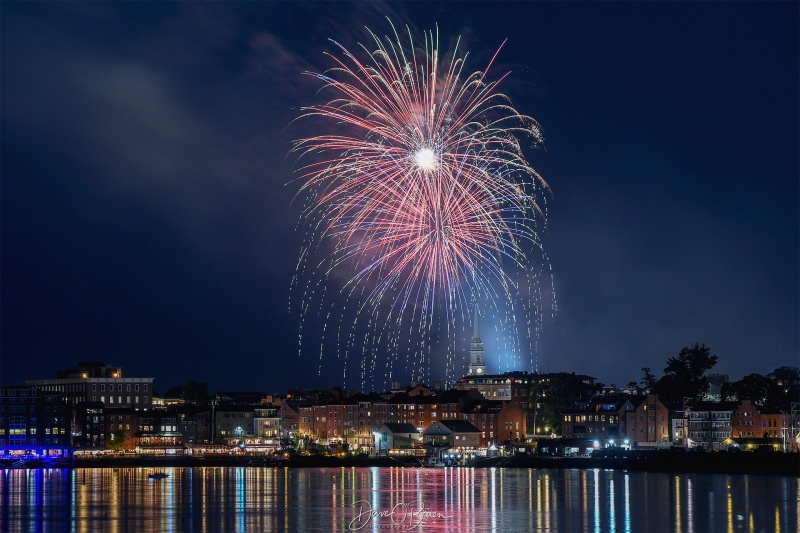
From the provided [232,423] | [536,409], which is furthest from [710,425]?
[232,423]

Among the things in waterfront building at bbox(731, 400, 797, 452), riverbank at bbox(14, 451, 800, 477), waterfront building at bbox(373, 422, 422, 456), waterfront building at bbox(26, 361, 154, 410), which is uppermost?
waterfront building at bbox(26, 361, 154, 410)

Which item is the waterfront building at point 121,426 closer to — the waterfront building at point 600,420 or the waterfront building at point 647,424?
the waterfront building at point 600,420

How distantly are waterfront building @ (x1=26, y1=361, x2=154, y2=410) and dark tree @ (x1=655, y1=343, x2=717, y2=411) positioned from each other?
226ft

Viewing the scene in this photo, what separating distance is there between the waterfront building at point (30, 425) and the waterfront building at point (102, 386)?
20.9 meters

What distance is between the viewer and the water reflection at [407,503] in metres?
56.7

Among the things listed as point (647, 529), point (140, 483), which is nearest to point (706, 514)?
point (647, 529)

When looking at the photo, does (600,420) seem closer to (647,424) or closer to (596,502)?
(647,424)

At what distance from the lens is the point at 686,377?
13450cm

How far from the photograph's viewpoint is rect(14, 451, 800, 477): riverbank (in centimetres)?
10012

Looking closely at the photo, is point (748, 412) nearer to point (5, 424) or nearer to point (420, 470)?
point (420, 470)

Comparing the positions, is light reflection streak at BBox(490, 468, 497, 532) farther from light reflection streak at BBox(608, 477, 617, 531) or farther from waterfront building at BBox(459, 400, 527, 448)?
waterfront building at BBox(459, 400, 527, 448)

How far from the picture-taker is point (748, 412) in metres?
116

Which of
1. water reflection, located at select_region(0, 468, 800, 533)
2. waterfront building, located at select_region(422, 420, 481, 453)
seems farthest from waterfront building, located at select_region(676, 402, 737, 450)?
waterfront building, located at select_region(422, 420, 481, 453)

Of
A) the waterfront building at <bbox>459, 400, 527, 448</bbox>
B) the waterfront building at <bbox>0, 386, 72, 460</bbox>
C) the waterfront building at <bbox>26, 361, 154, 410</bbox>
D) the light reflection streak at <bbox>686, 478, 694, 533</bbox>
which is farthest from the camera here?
the waterfront building at <bbox>26, 361, 154, 410</bbox>
